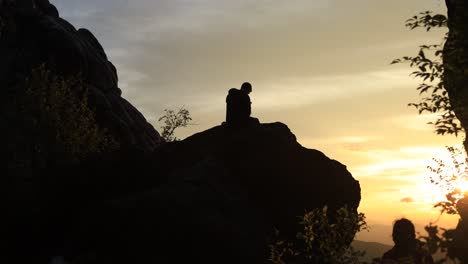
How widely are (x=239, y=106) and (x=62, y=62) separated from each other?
3286cm

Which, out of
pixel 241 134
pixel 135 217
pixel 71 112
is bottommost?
pixel 135 217

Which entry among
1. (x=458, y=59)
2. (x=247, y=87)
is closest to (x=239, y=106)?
(x=247, y=87)

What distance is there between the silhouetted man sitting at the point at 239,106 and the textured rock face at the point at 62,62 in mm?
23165

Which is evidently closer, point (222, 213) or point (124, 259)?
point (124, 259)

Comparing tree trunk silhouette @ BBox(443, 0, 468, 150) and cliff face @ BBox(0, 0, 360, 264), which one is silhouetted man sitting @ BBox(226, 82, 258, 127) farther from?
tree trunk silhouette @ BBox(443, 0, 468, 150)

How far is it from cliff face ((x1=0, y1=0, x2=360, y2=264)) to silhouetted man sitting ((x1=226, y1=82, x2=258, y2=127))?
2.23 ft

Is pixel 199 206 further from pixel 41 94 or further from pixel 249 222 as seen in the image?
pixel 41 94

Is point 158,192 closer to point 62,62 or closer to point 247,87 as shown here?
point 247,87

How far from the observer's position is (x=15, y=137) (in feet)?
140

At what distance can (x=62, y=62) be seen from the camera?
207ft

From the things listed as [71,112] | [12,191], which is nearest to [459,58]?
[12,191]

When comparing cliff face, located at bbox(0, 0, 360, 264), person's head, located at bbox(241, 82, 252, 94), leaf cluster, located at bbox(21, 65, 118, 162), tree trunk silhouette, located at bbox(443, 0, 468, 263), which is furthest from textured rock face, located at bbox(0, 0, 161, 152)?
tree trunk silhouette, located at bbox(443, 0, 468, 263)

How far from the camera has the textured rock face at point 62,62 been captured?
6050 cm

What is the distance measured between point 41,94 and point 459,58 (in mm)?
36414
